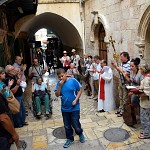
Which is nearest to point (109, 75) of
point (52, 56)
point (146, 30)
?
point (146, 30)

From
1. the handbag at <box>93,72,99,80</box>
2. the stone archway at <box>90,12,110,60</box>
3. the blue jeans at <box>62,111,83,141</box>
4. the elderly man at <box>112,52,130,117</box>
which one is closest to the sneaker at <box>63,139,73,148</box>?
the blue jeans at <box>62,111,83,141</box>

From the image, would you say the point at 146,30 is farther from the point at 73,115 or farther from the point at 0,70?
the point at 0,70

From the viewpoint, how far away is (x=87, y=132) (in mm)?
5461

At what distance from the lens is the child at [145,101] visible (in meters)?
4.59

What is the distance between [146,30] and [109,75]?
1.66 meters

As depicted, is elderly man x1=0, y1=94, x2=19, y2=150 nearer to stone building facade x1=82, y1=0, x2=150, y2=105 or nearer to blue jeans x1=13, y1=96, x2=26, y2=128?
blue jeans x1=13, y1=96, x2=26, y2=128

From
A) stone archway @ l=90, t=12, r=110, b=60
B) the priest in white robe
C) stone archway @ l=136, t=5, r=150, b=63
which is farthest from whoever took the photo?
stone archway @ l=90, t=12, r=110, b=60

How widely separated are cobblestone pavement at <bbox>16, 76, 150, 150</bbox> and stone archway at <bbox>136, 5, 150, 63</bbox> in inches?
68.2

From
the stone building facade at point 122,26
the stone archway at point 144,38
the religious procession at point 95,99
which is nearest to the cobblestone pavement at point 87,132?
the religious procession at point 95,99

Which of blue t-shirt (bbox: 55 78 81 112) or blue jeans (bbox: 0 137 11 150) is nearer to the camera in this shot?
blue jeans (bbox: 0 137 11 150)

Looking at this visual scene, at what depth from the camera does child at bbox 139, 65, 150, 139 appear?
15.1ft

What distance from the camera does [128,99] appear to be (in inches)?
223

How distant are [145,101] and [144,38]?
1.68m

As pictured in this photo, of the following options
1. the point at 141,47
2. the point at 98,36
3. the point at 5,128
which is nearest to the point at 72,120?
the point at 5,128
